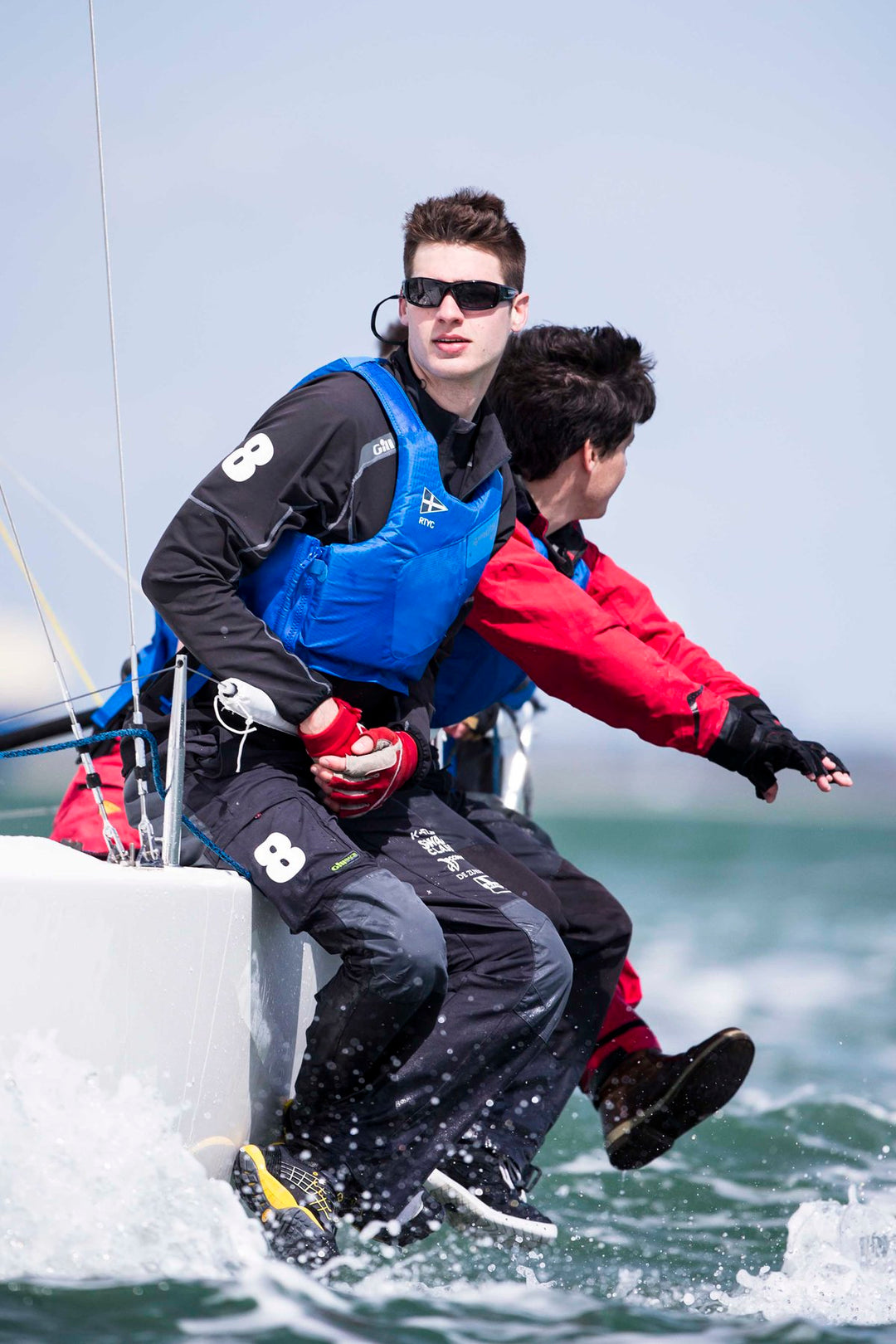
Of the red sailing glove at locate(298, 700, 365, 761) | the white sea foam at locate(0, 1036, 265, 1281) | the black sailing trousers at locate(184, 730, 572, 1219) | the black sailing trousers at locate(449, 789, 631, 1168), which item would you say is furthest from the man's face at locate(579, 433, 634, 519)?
the white sea foam at locate(0, 1036, 265, 1281)

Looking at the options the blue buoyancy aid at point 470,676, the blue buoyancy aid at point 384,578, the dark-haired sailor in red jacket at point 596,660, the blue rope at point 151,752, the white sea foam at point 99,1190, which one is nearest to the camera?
the white sea foam at point 99,1190

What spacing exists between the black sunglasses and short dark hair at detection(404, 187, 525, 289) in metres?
0.07

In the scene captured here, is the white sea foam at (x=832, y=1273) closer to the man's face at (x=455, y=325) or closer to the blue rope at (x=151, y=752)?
the blue rope at (x=151, y=752)

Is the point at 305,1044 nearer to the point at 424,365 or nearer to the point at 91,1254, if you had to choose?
the point at 91,1254

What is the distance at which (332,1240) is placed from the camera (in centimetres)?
231

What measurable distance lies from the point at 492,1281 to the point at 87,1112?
32.7 inches

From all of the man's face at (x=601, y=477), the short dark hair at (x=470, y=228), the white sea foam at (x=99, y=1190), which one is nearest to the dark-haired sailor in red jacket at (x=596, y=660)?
the man's face at (x=601, y=477)

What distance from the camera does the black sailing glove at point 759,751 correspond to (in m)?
3.07

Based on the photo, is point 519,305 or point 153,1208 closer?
point 153,1208

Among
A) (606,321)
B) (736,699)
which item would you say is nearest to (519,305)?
(606,321)

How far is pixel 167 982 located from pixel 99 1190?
1.03 feet

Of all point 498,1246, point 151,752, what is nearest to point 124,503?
point 151,752

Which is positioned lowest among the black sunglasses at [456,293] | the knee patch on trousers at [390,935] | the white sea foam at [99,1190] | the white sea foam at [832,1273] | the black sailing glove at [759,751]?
the white sea foam at [832,1273]

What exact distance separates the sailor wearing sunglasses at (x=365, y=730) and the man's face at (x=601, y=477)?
57 centimetres
